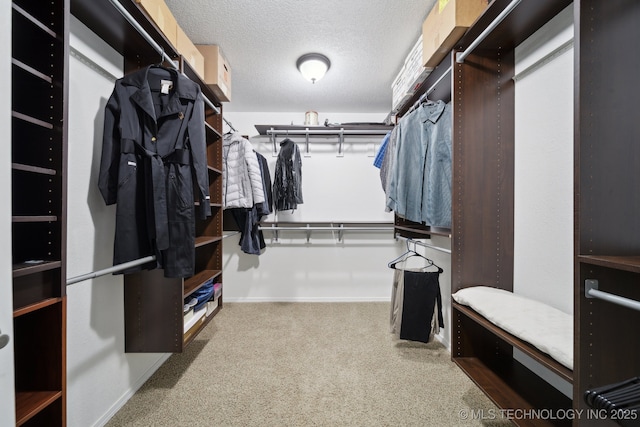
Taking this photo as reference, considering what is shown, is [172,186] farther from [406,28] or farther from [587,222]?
[406,28]

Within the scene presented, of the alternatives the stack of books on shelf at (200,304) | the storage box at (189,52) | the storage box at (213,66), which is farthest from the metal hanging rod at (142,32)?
the stack of books on shelf at (200,304)

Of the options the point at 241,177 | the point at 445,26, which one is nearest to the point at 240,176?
the point at 241,177

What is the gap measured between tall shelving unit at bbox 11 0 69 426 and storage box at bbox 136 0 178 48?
60cm

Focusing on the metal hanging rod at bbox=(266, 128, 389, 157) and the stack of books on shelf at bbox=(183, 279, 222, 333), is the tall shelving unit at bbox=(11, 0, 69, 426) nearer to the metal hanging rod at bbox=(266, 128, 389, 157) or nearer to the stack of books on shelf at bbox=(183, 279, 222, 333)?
the stack of books on shelf at bbox=(183, 279, 222, 333)

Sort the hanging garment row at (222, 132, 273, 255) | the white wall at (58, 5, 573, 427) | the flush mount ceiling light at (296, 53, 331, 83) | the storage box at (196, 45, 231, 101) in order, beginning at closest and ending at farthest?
the white wall at (58, 5, 573, 427) < the storage box at (196, 45, 231, 101) < the flush mount ceiling light at (296, 53, 331, 83) < the hanging garment row at (222, 132, 273, 255)

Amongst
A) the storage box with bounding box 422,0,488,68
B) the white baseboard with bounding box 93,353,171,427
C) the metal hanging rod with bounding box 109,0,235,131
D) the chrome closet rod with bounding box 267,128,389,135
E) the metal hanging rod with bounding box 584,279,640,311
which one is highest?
the storage box with bounding box 422,0,488,68

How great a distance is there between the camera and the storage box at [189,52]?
60.7 inches

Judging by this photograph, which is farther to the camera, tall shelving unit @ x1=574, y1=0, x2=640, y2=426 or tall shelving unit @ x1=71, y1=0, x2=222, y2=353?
tall shelving unit @ x1=71, y1=0, x2=222, y2=353

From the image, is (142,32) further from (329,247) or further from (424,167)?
(329,247)

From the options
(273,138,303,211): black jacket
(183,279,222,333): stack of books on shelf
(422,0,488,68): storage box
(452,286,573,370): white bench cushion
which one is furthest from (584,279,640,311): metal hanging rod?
(273,138,303,211): black jacket

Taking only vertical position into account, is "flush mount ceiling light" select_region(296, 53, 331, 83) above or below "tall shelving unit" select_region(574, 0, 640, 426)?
above

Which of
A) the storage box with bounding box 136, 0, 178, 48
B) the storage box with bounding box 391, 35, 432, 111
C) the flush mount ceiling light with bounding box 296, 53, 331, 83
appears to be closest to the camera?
the storage box with bounding box 136, 0, 178, 48

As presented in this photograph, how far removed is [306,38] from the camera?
186 centimetres

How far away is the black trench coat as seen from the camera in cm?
114
